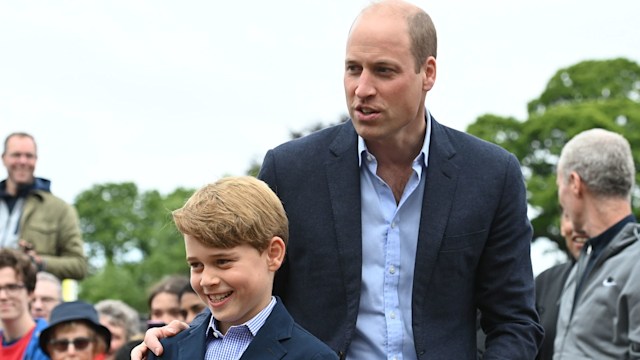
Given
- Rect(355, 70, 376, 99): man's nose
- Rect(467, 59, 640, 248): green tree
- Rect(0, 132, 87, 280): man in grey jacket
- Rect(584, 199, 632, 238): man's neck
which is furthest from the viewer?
Rect(467, 59, 640, 248): green tree

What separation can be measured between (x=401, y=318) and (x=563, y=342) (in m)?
2.96

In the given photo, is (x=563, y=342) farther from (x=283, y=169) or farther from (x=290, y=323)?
(x=290, y=323)

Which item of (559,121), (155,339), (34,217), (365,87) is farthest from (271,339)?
(559,121)

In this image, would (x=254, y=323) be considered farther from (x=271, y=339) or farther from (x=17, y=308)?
(x=17, y=308)

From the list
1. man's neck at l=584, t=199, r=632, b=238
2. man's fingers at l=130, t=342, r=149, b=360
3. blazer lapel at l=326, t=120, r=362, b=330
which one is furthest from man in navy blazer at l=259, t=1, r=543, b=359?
man's neck at l=584, t=199, r=632, b=238

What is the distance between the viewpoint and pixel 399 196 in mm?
5203

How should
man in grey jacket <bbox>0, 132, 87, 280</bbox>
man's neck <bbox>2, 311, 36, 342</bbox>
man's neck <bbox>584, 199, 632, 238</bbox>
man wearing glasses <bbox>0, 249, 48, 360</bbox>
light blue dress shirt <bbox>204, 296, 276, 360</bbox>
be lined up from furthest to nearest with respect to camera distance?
man in grey jacket <bbox>0, 132, 87, 280</bbox>, man's neck <bbox>2, 311, 36, 342</bbox>, man wearing glasses <bbox>0, 249, 48, 360</bbox>, man's neck <bbox>584, 199, 632, 238</bbox>, light blue dress shirt <bbox>204, 296, 276, 360</bbox>

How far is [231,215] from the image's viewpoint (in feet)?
14.1

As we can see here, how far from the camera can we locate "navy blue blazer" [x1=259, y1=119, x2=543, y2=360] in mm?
5059

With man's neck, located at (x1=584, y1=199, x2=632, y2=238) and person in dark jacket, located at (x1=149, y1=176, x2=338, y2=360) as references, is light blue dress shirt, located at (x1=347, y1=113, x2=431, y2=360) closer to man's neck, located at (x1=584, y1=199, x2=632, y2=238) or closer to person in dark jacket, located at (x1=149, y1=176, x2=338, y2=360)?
person in dark jacket, located at (x1=149, y1=176, x2=338, y2=360)

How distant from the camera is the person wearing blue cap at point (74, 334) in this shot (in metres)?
9.03

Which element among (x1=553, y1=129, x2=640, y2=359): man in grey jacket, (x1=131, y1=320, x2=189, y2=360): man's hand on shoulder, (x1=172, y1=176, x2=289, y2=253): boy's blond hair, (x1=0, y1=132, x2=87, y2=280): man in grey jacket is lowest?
(x1=0, y1=132, x2=87, y2=280): man in grey jacket

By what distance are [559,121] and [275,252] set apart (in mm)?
46924

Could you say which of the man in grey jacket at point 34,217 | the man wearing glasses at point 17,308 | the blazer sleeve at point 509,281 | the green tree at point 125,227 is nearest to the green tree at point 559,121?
the green tree at point 125,227
